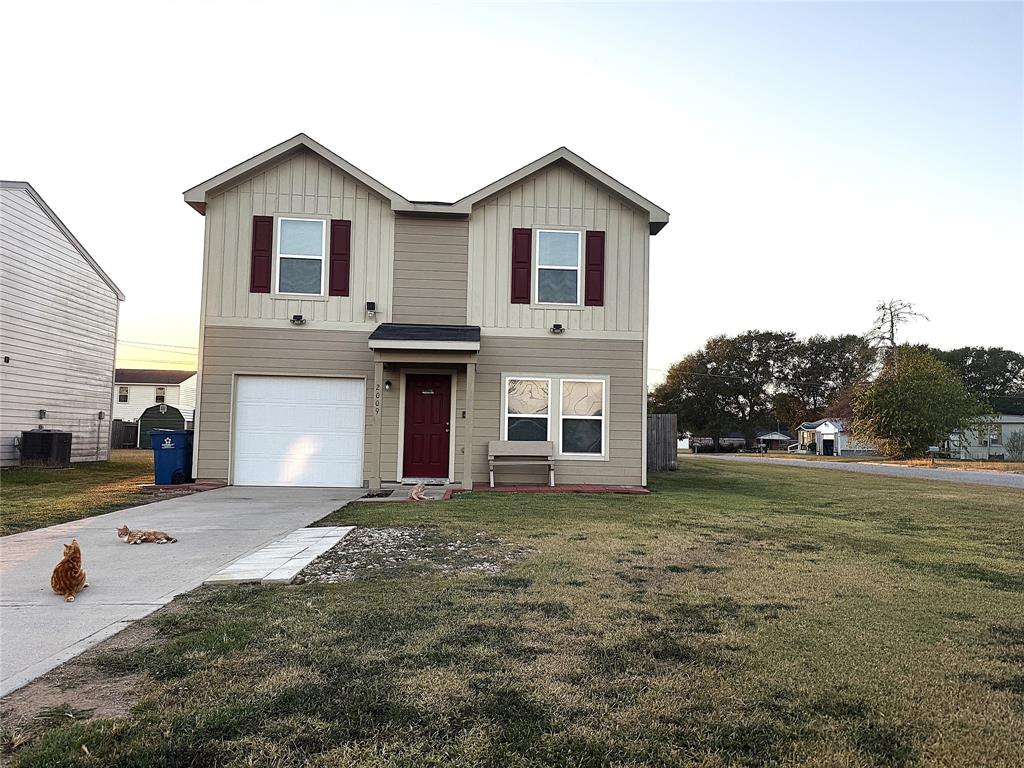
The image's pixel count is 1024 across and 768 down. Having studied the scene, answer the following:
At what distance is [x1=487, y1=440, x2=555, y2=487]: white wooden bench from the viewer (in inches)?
465

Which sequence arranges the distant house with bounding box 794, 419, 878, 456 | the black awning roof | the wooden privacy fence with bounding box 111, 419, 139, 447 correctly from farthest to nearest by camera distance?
the distant house with bounding box 794, 419, 878, 456 < the wooden privacy fence with bounding box 111, 419, 139, 447 < the black awning roof

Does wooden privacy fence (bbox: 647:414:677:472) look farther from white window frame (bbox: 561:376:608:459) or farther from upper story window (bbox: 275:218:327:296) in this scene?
upper story window (bbox: 275:218:327:296)

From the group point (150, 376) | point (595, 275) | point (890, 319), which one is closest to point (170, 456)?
point (595, 275)

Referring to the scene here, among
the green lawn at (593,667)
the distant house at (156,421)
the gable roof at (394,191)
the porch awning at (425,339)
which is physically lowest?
the green lawn at (593,667)

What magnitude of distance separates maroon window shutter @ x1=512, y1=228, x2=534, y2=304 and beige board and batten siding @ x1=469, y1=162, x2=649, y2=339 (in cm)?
12

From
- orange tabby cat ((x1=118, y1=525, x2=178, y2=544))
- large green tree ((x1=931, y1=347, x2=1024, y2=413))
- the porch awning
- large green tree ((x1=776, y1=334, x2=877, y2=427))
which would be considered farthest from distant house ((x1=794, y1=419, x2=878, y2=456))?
orange tabby cat ((x1=118, y1=525, x2=178, y2=544))

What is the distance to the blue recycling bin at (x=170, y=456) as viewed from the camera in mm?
11484

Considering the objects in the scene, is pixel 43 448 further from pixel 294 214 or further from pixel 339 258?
pixel 339 258

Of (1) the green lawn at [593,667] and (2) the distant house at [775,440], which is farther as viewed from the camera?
(2) the distant house at [775,440]

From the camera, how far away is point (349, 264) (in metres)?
12.1

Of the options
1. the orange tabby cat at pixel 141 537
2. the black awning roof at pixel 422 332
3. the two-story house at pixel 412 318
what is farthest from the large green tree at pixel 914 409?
the orange tabby cat at pixel 141 537

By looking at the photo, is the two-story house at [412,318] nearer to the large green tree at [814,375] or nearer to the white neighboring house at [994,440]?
the white neighboring house at [994,440]

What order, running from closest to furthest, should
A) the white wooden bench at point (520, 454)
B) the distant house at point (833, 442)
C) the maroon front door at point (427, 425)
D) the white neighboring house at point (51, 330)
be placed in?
1. the white wooden bench at point (520, 454)
2. the maroon front door at point (427, 425)
3. the white neighboring house at point (51, 330)
4. the distant house at point (833, 442)

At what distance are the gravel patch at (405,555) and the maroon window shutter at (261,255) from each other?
6686mm
